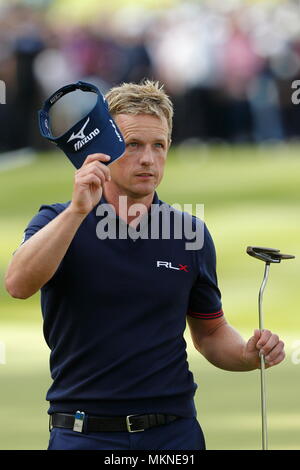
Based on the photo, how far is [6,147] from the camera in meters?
33.0

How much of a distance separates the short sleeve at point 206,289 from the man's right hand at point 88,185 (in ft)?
2.64

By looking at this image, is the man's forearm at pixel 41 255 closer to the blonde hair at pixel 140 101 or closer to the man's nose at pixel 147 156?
the man's nose at pixel 147 156

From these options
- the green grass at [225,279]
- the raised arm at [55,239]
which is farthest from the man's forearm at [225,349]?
the green grass at [225,279]

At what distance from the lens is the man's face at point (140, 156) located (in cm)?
611

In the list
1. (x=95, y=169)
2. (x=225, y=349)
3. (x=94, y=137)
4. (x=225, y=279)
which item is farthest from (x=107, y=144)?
(x=225, y=279)

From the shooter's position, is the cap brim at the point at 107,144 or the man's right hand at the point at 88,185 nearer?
the man's right hand at the point at 88,185

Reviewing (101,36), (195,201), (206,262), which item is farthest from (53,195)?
(206,262)

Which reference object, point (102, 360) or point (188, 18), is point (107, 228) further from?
point (188, 18)

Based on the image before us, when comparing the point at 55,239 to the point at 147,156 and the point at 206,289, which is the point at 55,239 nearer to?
the point at 147,156

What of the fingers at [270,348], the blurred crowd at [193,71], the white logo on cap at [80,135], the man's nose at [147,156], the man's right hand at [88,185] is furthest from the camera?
the blurred crowd at [193,71]

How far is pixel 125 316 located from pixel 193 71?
25275mm

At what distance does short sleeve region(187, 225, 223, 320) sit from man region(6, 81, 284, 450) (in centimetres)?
5

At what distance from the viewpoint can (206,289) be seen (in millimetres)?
6395

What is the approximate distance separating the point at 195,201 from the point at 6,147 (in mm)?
10111
